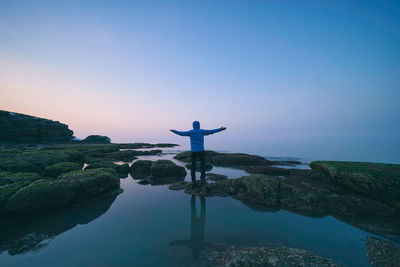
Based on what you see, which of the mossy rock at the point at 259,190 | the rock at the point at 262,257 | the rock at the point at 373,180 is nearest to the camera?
the rock at the point at 262,257

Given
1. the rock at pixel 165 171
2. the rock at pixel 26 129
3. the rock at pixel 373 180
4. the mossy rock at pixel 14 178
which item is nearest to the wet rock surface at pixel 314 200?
the rock at pixel 373 180

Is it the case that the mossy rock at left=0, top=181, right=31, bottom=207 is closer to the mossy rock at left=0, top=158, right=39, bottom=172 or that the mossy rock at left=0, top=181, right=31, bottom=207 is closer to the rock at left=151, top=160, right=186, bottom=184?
the mossy rock at left=0, top=158, right=39, bottom=172

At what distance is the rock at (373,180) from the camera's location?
6.57 meters

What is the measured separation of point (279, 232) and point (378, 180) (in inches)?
234

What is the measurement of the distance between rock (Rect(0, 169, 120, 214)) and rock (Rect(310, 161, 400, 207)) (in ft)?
41.0

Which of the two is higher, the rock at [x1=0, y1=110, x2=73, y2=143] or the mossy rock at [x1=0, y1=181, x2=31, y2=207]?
the rock at [x1=0, y1=110, x2=73, y2=143]

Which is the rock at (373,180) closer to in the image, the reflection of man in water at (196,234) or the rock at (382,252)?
the rock at (382,252)

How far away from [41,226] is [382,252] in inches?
398

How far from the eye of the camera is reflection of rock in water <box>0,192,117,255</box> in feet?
13.8

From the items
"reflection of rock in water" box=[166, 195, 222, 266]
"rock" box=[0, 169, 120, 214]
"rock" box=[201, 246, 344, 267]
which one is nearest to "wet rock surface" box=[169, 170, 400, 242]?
"reflection of rock in water" box=[166, 195, 222, 266]

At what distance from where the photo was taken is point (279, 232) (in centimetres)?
490

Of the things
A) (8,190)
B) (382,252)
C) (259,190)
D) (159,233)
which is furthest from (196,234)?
(8,190)

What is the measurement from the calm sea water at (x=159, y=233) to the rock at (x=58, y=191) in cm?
53

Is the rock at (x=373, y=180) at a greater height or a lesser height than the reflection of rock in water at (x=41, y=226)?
greater
